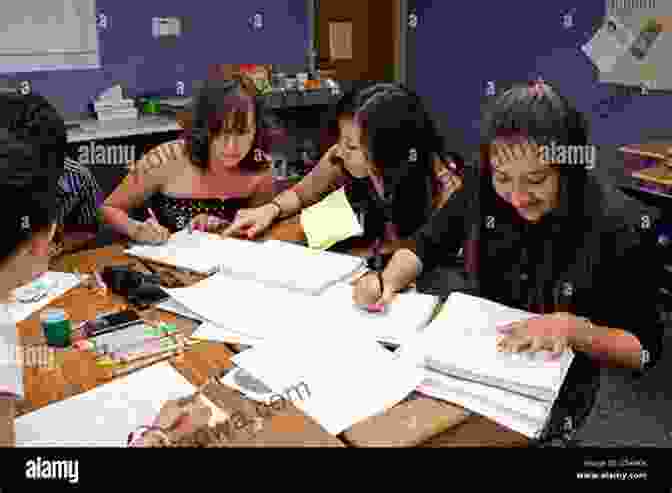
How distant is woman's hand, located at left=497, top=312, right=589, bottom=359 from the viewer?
3.23 ft

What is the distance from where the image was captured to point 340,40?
4.41 metres

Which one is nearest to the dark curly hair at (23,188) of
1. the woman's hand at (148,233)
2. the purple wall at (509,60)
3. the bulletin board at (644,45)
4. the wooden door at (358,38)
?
the woman's hand at (148,233)

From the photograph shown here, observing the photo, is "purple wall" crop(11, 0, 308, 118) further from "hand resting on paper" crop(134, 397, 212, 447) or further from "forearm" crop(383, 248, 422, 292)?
"hand resting on paper" crop(134, 397, 212, 447)

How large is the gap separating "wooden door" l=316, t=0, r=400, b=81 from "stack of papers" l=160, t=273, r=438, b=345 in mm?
3369

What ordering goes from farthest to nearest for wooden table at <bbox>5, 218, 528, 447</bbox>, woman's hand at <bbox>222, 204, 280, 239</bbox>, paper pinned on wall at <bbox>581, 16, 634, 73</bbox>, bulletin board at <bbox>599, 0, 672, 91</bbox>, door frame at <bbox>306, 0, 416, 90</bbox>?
door frame at <bbox>306, 0, 416, 90</bbox>
paper pinned on wall at <bbox>581, 16, 634, 73</bbox>
bulletin board at <bbox>599, 0, 672, 91</bbox>
woman's hand at <bbox>222, 204, 280, 239</bbox>
wooden table at <bbox>5, 218, 528, 447</bbox>

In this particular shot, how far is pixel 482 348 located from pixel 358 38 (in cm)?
384

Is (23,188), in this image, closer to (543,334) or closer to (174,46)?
(543,334)

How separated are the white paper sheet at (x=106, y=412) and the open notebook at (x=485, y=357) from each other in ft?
1.28

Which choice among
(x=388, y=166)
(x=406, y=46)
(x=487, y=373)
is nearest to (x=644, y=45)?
(x=406, y=46)

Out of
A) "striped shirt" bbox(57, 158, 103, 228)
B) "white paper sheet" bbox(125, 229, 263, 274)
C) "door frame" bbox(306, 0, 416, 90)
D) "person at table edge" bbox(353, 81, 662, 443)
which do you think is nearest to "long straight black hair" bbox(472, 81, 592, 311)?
"person at table edge" bbox(353, 81, 662, 443)

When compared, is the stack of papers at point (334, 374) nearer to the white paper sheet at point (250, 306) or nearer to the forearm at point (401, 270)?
the white paper sheet at point (250, 306)

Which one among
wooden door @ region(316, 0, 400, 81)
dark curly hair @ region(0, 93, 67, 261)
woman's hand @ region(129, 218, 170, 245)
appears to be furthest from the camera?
wooden door @ region(316, 0, 400, 81)

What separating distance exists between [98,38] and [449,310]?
320 centimetres
